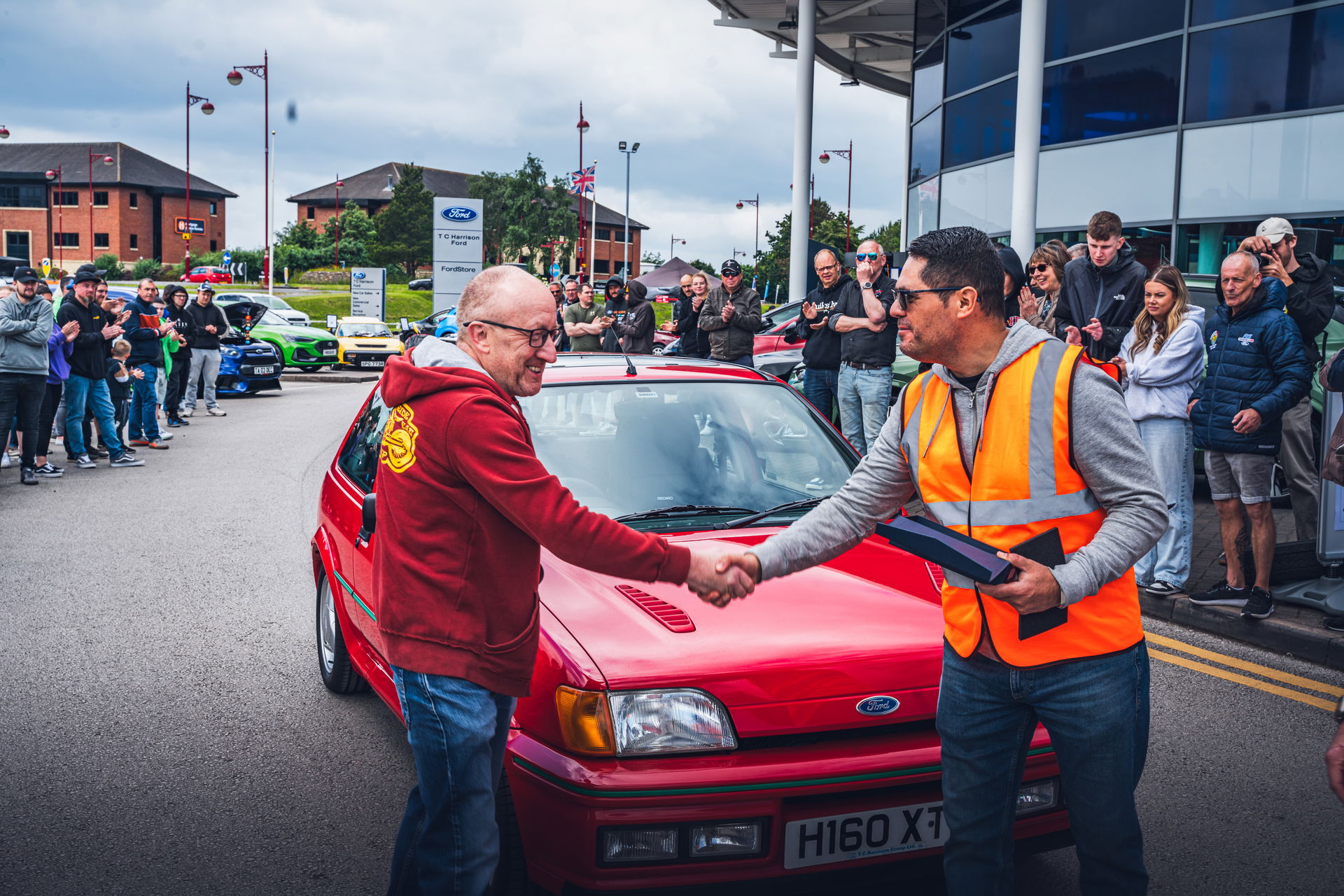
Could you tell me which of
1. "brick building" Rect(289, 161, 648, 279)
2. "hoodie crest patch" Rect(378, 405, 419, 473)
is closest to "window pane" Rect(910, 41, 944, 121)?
Answer: "hoodie crest patch" Rect(378, 405, 419, 473)

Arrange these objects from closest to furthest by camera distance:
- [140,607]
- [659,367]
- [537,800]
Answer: [537,800]
[659,367]
[140,607]

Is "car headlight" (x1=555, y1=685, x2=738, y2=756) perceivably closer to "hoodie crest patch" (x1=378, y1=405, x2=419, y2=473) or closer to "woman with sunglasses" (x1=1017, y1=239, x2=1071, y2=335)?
"hoodie crest patch" (x1=378, y1=405, x2=419, y2=473)

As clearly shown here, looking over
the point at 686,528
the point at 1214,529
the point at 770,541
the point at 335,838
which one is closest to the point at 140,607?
the point at 335,838

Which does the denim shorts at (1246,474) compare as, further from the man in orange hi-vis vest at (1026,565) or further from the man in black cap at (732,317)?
the man in black cap at (732,317)

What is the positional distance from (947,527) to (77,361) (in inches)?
437

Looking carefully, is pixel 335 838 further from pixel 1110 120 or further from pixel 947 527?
pixel 1110 120

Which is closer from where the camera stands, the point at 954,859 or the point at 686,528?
the point at 954,859

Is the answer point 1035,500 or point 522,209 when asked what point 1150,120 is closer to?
point 1035,500

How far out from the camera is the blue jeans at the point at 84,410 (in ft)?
37.7

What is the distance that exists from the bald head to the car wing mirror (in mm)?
872

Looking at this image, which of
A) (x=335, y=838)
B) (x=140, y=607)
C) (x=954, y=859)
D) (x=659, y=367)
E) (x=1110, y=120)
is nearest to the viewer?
(x=954, y=859)

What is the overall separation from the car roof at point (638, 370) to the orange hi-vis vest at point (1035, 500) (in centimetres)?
209

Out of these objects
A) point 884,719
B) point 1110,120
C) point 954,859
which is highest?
point 1110,120

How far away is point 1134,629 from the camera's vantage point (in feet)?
7.93
